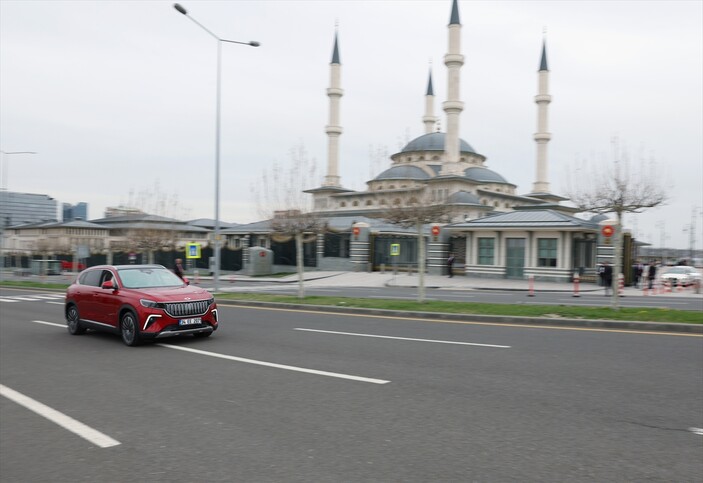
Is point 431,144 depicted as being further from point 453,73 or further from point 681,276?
point 681,276

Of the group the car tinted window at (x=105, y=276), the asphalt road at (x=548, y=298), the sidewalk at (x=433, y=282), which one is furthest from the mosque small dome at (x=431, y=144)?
the car tinted window at (x=105, y=276)

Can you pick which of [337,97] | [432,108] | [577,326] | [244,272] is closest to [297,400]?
[577,326]

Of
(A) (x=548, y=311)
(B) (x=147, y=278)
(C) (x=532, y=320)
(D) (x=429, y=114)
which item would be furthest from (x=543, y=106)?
(B) (x=147, y=278)

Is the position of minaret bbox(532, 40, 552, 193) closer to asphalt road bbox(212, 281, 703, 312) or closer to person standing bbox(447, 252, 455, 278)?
person standing bbox(447, 252, 455, 278)

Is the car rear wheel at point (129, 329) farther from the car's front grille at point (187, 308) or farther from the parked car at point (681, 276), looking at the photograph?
the parked car at point (681, 276)

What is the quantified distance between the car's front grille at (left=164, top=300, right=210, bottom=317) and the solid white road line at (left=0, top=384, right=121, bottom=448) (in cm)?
335

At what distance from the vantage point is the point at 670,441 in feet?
15.8

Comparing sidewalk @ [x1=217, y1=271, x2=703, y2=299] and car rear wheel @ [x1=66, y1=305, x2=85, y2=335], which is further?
sidewalk @ [x1=217, y1=271, x2=703, y2=299]

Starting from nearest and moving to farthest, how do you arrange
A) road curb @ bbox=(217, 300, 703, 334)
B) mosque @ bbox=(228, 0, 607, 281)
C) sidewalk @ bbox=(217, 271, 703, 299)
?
road curb @ bbox=(217, 300, 703, 334), sidewalk @ bbox=(217, 271, 703, 299), mosque @ bbox=(228, 0, 607, 281)

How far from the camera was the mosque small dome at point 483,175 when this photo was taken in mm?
77150

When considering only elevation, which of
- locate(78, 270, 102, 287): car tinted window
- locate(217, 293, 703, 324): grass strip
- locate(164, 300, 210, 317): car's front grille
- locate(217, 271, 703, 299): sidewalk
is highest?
locate(78, 270, 102, 287): car tinted window

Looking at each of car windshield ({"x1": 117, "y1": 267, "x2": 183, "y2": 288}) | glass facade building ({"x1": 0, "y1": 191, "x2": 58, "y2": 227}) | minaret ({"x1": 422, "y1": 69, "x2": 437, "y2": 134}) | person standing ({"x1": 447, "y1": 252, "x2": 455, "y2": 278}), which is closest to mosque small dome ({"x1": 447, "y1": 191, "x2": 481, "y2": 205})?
person standing ({"x1": 447, "y1": 252, "x2": 455, "y2": 278})

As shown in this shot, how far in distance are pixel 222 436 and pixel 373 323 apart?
8.47m

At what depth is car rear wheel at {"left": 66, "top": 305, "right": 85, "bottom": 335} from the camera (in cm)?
1209
